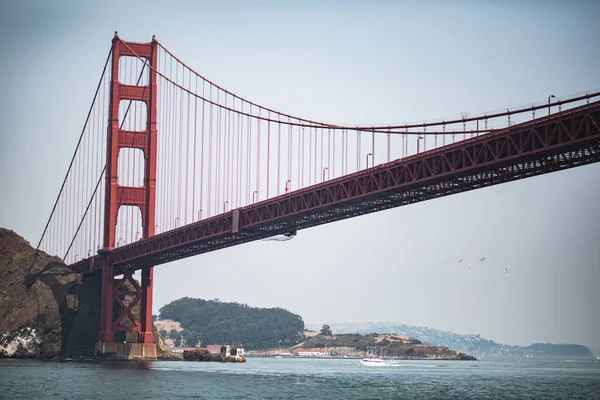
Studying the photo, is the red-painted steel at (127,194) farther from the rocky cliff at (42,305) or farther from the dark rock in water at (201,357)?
the dark rock in water at (201,357)

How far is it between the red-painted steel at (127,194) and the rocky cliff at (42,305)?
3.74 m

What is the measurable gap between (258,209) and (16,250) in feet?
124

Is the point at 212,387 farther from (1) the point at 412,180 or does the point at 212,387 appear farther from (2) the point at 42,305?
(2) the point at 42,305

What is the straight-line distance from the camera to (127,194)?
101 meters

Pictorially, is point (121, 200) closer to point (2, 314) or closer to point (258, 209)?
point (2, 314)

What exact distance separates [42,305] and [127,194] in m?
14.3

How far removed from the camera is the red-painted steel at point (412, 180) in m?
54.6

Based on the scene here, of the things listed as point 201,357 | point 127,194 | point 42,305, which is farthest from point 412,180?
point 201,357

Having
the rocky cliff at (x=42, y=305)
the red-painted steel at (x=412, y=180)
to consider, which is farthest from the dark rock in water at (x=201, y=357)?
the red-painted steel at (x=412, y=180)

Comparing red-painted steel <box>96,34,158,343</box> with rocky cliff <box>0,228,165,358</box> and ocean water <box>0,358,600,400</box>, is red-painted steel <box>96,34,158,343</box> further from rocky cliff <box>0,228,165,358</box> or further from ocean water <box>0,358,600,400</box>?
ocean water <box>0,358,600,400</box>

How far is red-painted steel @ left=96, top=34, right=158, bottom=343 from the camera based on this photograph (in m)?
100

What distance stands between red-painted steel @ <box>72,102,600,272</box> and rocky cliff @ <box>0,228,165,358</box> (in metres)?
13.7

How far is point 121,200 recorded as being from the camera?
101 metres

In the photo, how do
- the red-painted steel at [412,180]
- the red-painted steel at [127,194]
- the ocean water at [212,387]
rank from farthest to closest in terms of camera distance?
the red-painted steel at [127,194], the ocean water at [212,387], the red-painted steel at [412,180]
